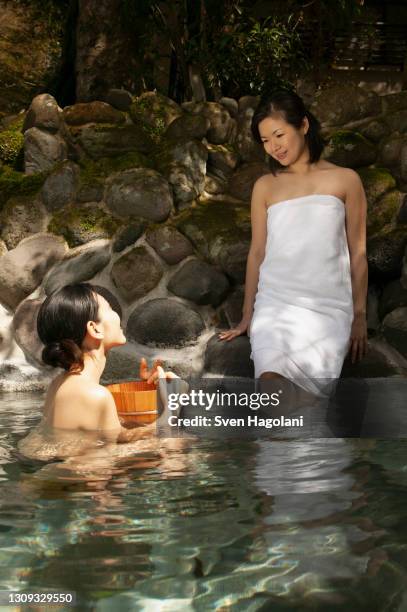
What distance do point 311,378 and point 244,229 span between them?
1956mm

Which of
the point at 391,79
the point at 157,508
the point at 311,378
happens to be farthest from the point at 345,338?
the point at 391,79

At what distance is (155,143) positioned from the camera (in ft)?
20.7

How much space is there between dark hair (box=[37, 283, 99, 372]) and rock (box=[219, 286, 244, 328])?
237 cm

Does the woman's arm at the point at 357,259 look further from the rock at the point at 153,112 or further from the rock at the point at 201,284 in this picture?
the rock at the point at 153,112

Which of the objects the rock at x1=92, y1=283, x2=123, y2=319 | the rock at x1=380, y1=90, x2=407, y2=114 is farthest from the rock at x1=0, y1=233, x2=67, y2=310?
the rock at x1=380, y1=90, x2=407, y2=114

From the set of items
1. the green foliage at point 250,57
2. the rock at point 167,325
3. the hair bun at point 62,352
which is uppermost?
the green foliage at point 250,57

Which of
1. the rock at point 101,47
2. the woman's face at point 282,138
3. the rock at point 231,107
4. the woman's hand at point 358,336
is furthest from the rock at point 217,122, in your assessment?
the woman's hand at point 358,336

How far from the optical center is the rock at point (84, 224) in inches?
229

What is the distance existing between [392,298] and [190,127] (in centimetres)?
209

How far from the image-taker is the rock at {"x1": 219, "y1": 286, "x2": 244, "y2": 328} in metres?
5.38

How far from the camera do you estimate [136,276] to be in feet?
18.3

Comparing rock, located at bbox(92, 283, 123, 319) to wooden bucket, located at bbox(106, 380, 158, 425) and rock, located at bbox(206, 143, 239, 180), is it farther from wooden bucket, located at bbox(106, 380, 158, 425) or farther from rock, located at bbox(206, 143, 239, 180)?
wooden bucket, located at bbox(106, 380, 158, 425)

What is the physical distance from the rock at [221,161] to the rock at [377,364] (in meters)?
1.92

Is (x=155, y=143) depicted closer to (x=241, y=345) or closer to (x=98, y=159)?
(x=98, y=159)
